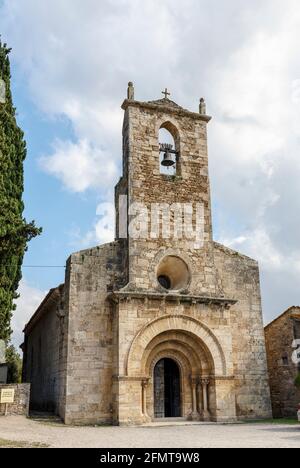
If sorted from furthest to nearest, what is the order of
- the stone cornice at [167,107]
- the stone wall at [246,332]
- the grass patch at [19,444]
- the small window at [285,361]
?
1. the stone cornice at [167,107]
2. the small window at [285,361]
3. the stone wall at [246,332]
4. the grass patch at [19,444]

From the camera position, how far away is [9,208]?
14.8m

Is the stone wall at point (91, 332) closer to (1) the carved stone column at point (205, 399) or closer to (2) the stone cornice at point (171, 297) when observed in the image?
(2) the stone cornice at point (171, 297)

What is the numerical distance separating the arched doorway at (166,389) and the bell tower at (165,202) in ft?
9.47

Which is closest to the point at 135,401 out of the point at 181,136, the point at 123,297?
the point at 123,297

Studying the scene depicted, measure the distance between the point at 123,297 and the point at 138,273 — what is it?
44.0 inches

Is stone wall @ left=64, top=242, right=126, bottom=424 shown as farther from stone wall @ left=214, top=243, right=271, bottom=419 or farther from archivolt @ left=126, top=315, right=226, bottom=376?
stone wall @ left=214, top=243, right=271, bottom=419

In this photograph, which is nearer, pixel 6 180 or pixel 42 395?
pixel 6 180

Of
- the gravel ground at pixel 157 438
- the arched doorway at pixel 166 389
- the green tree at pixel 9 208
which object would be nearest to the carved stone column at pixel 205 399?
the arched doorway at pixel 166 389

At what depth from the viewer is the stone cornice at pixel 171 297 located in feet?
50.3

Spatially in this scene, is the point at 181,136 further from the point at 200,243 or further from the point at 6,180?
the point at 6,180

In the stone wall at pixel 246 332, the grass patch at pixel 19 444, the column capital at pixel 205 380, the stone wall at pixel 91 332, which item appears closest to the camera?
the grass patch at pixel 19 444
